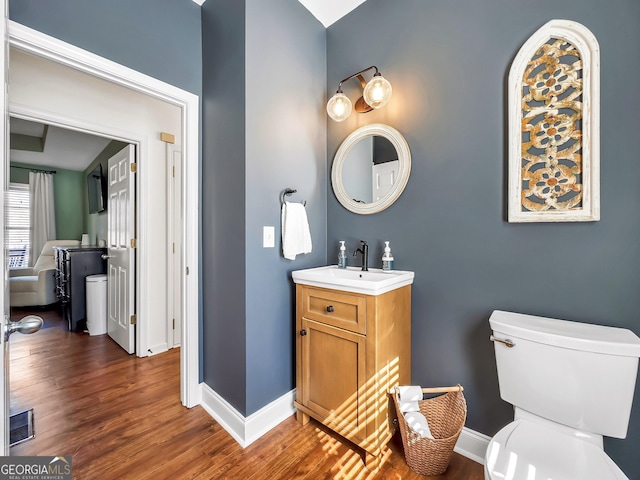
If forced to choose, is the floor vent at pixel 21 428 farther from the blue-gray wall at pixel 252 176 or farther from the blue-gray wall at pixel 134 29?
the blue-gray wall at pixel 134 29

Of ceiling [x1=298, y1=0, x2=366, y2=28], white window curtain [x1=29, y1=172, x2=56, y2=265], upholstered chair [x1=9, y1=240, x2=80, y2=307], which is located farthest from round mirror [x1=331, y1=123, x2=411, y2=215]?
white window curtain [x1=29, y1=172, x2=56, y2=265]

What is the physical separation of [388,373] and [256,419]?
2.64ft

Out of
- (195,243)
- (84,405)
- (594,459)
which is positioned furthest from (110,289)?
(594,459)

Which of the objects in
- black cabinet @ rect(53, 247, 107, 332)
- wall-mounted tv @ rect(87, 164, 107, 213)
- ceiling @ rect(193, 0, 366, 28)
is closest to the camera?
ceiling @ rect(193, 0, 366, 28)

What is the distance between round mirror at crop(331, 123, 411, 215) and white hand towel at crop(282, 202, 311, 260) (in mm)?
356

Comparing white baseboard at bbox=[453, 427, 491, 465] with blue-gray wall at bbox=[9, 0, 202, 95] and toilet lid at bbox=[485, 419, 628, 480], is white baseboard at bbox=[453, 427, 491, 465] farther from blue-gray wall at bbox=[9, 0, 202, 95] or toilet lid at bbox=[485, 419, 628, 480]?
blue-gray wall at bbox=[9, 0, 202, 95]

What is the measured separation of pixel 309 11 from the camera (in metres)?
1.87

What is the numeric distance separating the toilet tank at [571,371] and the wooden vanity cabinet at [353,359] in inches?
18.6

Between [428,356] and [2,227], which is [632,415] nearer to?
[428,356]

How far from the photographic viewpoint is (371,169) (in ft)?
5.79

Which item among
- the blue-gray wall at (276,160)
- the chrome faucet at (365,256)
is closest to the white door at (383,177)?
the chrome faucet at (365,256)

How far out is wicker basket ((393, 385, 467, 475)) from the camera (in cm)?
124

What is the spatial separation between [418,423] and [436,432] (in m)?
Answer: 0.16

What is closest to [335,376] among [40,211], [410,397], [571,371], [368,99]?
[410,397]
